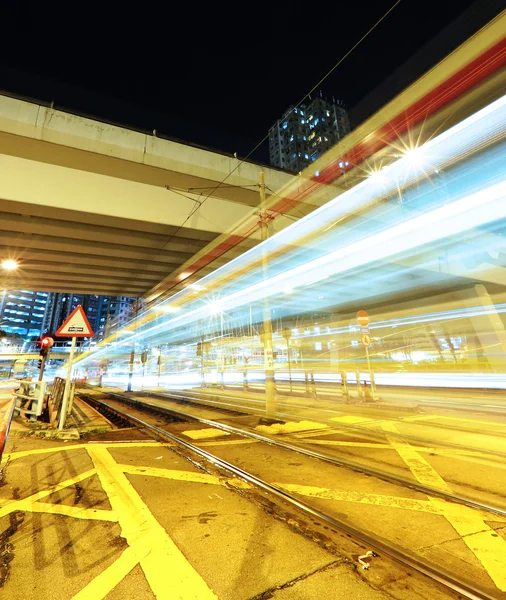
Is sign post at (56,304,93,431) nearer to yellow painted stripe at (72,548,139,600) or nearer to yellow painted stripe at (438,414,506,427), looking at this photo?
yellow painted stripe at (72,548,139,600)

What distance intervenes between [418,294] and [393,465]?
1901cm

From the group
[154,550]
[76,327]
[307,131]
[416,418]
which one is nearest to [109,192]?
[76,327]

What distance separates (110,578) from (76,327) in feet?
19.6

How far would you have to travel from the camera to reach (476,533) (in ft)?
8.34

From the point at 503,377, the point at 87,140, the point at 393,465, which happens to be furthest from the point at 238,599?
the point at 503,377

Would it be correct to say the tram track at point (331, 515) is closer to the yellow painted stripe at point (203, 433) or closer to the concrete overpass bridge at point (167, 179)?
the yellow painted stripe at point (203, 433)

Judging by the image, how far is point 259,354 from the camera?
27.2 meters

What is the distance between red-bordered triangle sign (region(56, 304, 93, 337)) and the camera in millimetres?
6820

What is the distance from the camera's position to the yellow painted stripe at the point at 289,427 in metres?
6.76

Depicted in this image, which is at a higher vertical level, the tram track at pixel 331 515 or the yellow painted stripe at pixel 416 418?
the yellow painted stripe at pixel 416 418

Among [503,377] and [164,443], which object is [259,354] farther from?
[164,443]

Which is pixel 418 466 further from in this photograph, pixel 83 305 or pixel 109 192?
pixel 83 305

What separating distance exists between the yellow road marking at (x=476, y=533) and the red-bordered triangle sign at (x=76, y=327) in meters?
6.93

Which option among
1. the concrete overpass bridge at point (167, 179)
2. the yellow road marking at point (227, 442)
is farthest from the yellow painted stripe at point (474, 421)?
the concrete overpass bridge at point (167, 179)
